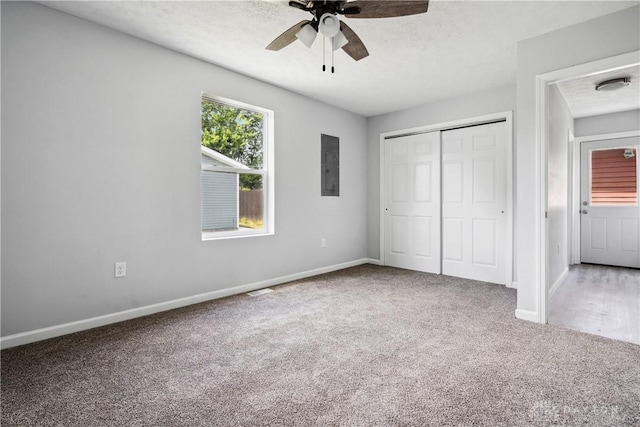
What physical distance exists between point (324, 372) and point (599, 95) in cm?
485

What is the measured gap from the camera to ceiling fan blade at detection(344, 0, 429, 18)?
1.81 meters

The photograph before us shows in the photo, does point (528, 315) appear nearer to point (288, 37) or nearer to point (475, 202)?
point (475, 202)

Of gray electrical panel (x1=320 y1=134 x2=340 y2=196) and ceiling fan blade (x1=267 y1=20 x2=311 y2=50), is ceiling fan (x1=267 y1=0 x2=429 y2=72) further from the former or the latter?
gray electrical panel (x1=320 y1=134 x2=340 y2=196)

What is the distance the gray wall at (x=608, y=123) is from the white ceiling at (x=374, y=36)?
252cm

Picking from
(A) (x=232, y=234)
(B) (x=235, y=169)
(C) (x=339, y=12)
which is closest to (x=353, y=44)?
(C) (x=339, y=12)

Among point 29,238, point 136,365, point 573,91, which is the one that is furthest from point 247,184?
point 573,91

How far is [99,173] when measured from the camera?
2635 mm

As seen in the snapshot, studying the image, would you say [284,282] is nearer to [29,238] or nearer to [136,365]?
[136,365]

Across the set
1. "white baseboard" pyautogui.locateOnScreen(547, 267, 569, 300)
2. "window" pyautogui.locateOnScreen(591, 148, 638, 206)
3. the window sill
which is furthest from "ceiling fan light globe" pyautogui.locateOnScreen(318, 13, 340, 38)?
"window" pyautogui.locateOnScreen(591, 148, 638, 206)

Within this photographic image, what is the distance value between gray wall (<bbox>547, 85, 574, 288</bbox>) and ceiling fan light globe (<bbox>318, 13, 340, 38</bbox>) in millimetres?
2719

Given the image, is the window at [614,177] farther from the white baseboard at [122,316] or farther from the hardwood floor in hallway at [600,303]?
the white baseboard at [122,316]

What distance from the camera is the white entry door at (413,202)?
4.69 meters

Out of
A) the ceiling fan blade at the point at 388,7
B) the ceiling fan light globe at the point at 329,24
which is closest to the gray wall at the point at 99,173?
the ceiling fan light globe at the point at 329,24

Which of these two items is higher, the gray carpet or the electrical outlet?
the electrical outlet
